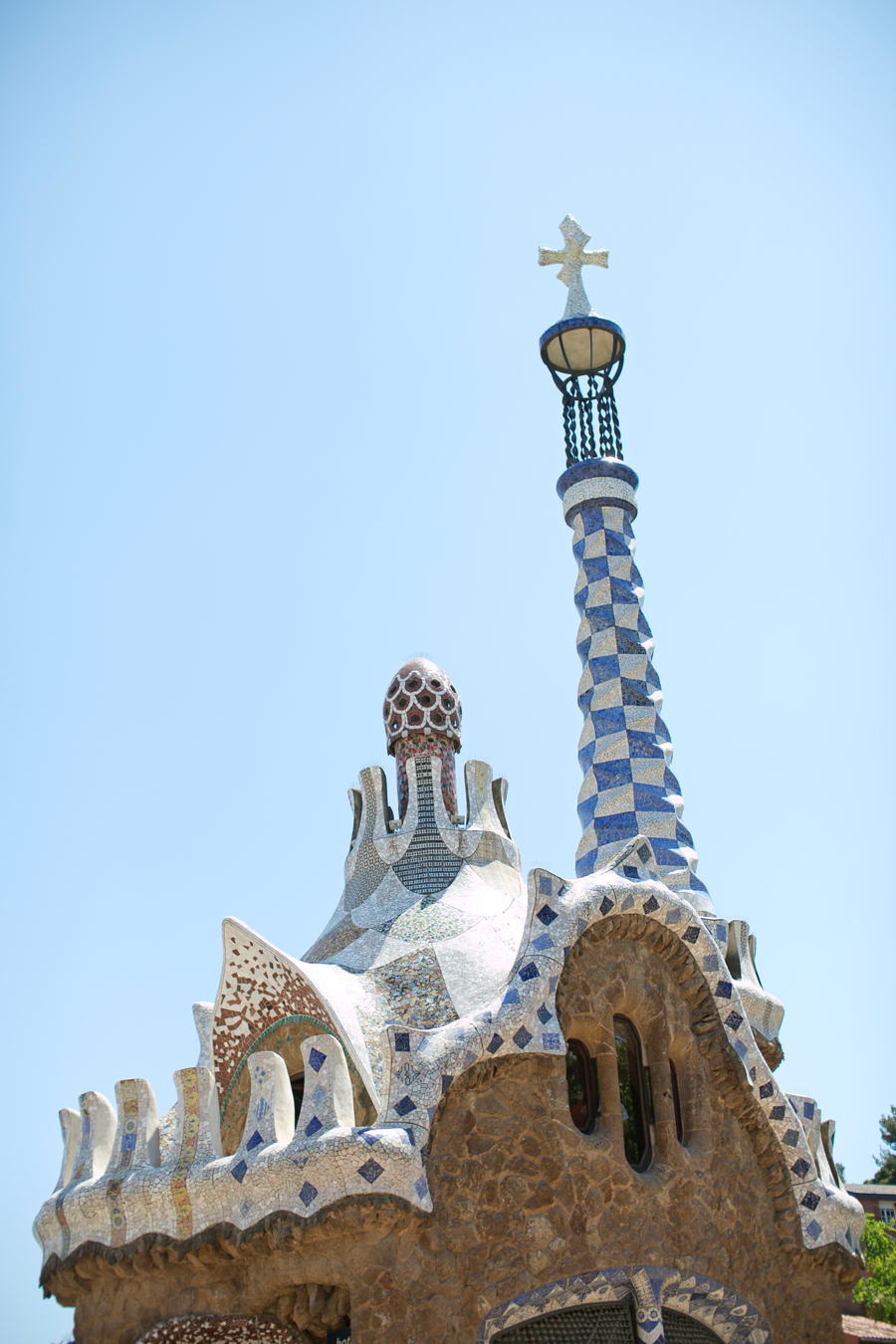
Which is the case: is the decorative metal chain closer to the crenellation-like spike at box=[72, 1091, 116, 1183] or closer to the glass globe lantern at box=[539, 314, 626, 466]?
the glass globe lantern at box=[539, 314, 626, 466]

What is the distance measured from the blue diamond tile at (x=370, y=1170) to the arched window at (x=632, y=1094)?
165 cm

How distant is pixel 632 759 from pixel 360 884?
7.71ft

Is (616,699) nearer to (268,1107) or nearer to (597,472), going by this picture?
(597,472)

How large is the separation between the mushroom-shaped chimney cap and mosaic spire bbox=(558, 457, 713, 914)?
1.12 metres

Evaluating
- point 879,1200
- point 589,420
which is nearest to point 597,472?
point 589,420

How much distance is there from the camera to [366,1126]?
22.3 feet

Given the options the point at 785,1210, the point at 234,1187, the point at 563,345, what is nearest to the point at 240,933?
the point at 234,1187

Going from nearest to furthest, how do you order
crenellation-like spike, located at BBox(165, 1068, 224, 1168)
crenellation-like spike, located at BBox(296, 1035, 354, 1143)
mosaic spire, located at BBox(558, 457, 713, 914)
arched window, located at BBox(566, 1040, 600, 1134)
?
crenellation-like spike, located at BBox(296, 1035, 354, 1143)
crenellation-like spike, located at BBox(165, 1068, 224, 1168)
arched window, located at BBox(566, 1040, 600, 1134)
mosaic spire, located at BBox(558, 457, 713, 914)

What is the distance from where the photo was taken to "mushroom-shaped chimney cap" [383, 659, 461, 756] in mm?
10688

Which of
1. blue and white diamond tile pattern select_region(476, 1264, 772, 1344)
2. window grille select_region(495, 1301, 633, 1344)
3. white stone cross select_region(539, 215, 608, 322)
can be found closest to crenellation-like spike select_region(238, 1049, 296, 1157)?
blue and white diamond tile pattern select_region(476, 1264, 772, 1344)

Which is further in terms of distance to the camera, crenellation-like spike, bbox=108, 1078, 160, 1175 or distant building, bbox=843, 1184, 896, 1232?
distant building, bbox=843, 1184, 896, 1232

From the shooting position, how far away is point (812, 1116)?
8.37 m

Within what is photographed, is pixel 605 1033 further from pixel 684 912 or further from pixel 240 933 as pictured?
pixel 240 933

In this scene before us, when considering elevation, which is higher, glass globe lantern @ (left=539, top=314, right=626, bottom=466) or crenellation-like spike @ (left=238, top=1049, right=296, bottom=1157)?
glass globe lantern @ (left=539, top=314, right=626, bottom=466)
